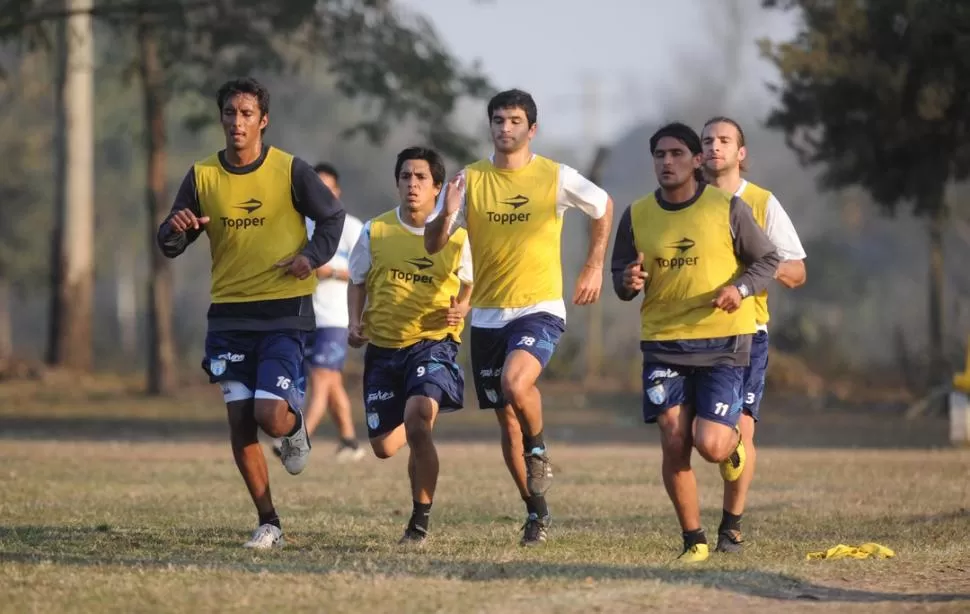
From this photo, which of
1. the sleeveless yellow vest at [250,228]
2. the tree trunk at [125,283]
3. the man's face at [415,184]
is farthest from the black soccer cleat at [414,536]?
the tree trunk at [125,283]

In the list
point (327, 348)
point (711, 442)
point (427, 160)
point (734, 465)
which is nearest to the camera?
point (711, 442)

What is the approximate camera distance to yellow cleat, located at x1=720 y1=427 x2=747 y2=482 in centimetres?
911

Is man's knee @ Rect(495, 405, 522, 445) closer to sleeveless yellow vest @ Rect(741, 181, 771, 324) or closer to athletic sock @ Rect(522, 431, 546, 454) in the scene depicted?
athletic sock @ Rect(522, 431, 546, 454)

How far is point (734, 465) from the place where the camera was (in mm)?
9148

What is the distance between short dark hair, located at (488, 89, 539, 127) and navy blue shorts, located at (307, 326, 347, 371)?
20.1 feet

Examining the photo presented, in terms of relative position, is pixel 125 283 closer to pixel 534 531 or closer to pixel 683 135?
pixel 534 531

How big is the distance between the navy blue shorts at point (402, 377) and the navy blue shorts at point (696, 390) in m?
1.36

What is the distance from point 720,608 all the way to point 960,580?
5.54 ft

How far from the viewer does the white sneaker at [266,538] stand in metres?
9.02

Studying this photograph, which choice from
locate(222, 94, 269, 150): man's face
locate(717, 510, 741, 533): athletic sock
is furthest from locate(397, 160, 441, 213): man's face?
locate(717, 510, 741, 533): athletic sock

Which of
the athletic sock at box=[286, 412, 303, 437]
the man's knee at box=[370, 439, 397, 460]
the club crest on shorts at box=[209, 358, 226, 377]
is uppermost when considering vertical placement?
the club crest on shorts at box=[209, 358, 226, 377]

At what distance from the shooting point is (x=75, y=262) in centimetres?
2936

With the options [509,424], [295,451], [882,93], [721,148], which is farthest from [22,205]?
[721,148]

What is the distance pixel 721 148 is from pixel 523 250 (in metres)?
1.39
